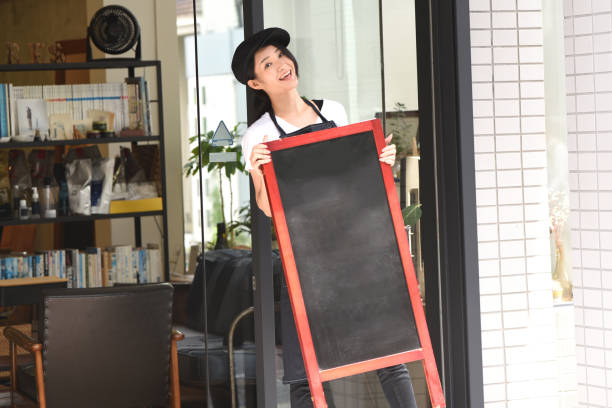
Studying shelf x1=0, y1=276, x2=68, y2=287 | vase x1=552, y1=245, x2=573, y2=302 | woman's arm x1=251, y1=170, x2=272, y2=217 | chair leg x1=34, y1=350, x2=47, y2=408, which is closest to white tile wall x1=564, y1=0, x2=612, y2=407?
vase x1=552, y1=245, x2=573, y2=302

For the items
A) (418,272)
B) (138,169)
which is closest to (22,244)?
(138,169)

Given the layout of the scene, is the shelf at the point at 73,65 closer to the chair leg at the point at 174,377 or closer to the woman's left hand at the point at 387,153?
the chair leg at the point at 174,377

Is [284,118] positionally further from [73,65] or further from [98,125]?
[73,65]

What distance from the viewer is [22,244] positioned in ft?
25.3

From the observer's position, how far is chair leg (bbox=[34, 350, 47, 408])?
11.9 ft

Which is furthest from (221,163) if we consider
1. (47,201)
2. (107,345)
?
(47,201)

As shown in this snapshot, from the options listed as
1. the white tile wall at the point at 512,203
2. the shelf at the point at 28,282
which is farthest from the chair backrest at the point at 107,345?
the white tile wall at the point at 512,203

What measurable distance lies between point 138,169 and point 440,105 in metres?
2.68

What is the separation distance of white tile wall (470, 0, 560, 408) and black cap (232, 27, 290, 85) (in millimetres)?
975

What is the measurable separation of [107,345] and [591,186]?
2.24 meters

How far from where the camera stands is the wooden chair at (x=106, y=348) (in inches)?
144

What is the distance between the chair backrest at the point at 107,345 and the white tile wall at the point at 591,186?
1.84m

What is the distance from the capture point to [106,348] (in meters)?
3.75

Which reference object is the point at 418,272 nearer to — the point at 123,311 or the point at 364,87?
the point at 364,87
